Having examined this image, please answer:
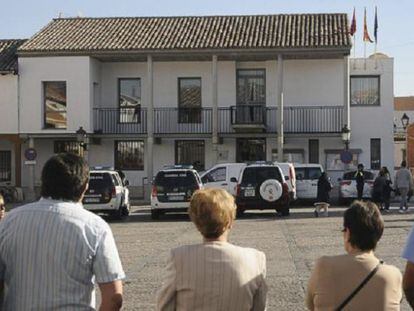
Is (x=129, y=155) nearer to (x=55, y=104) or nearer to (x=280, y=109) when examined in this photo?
(x=55, y=104)

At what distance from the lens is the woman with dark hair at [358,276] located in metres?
4.69

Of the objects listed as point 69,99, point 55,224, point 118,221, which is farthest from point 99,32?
point 55,224

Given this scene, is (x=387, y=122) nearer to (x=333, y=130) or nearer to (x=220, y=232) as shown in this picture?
(x=333, y=130)

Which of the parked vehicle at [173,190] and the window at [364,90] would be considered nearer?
the parked vehicle at [173,190]

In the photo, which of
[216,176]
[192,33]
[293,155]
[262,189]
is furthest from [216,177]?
[192,33]

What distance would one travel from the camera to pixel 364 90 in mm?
42219

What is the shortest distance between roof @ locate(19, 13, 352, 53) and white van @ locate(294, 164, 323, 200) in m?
7.07

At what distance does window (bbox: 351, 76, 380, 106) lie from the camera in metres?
42.1

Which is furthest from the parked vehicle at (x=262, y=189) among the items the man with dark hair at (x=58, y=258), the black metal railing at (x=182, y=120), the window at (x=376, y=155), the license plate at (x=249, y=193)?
the man with dark hair at (x=58, y=258)

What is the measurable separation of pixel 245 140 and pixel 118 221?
618 inches

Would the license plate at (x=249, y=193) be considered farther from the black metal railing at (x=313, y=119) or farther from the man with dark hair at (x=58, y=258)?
the man with dark hair at (x=58, y=258)

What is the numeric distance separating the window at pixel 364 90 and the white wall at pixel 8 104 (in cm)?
1691

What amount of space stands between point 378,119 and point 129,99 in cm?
1272

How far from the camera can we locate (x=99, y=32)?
43.1m
